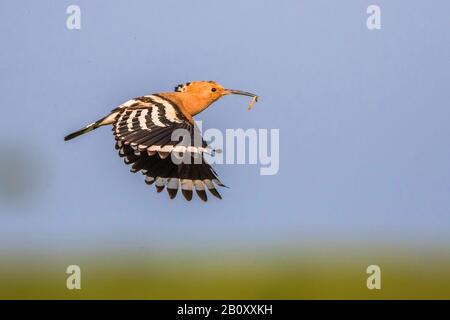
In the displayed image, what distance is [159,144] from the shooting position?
669 cm

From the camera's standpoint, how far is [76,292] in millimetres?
7176

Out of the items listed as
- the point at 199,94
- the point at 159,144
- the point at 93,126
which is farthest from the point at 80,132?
the point at 159,144

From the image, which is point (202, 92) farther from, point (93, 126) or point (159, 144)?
point (159, 144)

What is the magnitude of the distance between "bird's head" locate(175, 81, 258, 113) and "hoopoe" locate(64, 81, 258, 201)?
15cm

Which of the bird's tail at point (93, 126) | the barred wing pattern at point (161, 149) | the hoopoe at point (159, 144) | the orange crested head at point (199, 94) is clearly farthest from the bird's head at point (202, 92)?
the bird's tail at point (93, 126)

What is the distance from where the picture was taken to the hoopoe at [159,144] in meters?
6.71

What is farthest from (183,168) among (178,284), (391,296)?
(391,296)

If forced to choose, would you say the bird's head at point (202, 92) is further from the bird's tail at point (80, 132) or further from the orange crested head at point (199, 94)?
the bird's tail at point (80, 132)

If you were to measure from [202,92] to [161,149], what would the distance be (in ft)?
2.62

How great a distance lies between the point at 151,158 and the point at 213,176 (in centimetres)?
31

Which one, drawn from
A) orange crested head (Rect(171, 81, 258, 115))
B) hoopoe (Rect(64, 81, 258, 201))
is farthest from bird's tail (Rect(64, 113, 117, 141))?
orange crested head (Rect(171, 81, 258, 115))

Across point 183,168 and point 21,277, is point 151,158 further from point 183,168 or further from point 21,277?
point 21,277

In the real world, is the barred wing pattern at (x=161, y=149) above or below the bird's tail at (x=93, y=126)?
below

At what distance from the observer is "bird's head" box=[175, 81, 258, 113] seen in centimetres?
740
